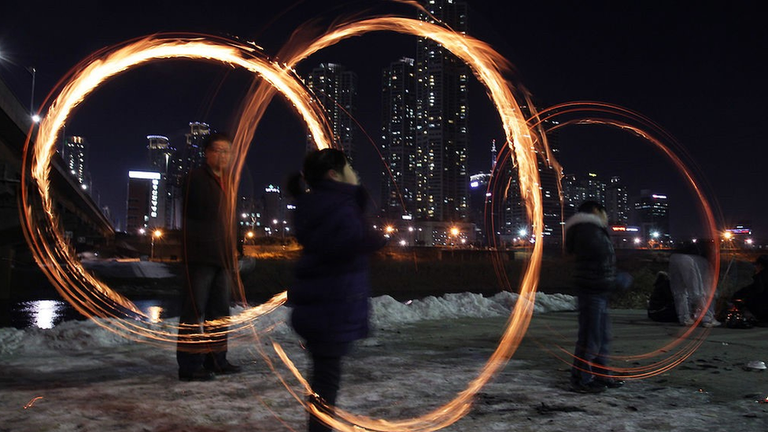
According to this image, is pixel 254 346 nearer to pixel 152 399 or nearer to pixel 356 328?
pixel 152 399

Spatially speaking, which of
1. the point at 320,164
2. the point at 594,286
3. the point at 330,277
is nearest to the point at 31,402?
the point at 330,277

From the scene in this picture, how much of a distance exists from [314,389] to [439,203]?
8993 cm

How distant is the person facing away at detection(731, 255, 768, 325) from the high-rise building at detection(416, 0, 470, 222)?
41.7 ft

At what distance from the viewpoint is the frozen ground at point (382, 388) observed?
4383 mm

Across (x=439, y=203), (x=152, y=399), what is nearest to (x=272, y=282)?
(x=152, y=399)

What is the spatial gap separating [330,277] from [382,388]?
260 centimetres

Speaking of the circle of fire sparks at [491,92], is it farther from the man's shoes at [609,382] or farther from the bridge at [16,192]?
the bridge at [16,192]

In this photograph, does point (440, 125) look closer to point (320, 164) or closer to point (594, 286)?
point (594, 286)

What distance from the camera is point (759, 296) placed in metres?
10.8

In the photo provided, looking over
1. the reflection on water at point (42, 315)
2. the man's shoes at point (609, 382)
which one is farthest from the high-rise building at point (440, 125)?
the man's shoes at point (609, 382)

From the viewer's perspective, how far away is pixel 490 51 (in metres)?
11.4

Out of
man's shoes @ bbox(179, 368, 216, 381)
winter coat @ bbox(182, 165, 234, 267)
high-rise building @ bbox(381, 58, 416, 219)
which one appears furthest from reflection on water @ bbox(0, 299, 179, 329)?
high-rise building @ bbox(381, 58, 416, 219)

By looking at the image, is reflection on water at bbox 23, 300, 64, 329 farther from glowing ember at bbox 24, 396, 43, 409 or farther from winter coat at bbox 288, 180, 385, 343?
winter coat at bbox 288, 180, 385, 343

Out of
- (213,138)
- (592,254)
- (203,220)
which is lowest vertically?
(592,254)
